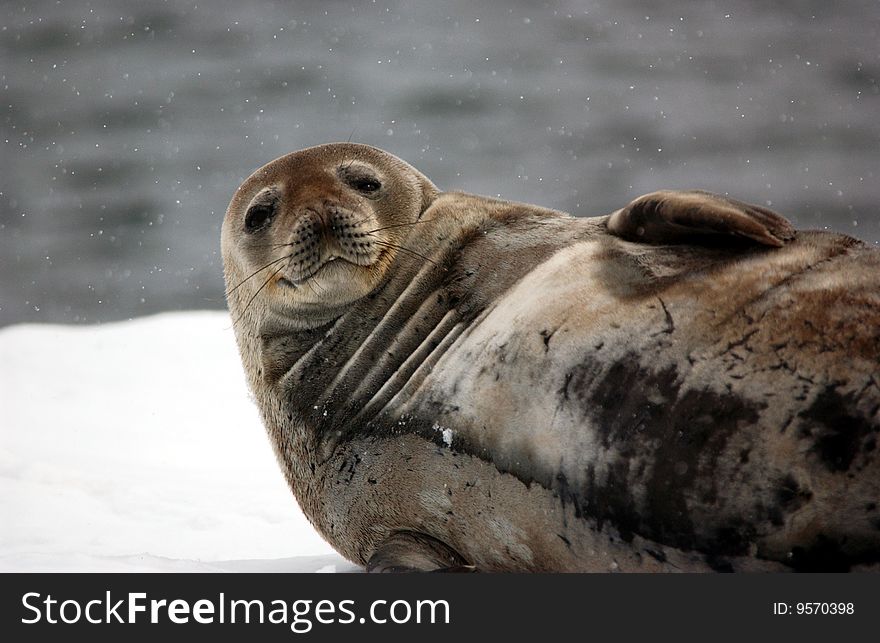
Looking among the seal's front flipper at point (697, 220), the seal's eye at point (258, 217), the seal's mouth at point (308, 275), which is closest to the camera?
the seal's front flipper at point (697, 220)

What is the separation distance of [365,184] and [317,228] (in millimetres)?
393

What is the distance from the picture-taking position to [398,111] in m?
11.3

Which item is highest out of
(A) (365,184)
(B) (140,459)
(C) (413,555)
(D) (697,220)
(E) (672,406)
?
(D) (697,220)

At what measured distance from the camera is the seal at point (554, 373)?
1.76 m

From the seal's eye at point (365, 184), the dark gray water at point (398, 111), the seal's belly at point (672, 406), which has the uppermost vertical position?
the seal's belly at point (672, 406)

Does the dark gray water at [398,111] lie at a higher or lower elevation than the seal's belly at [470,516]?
lower

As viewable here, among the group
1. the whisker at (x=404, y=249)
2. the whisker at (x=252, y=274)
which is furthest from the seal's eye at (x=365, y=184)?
the whisker at (x=252, y=274)

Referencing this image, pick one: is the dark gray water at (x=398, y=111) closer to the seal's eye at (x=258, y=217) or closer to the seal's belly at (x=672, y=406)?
the seal's eye at (x=258, y=217)

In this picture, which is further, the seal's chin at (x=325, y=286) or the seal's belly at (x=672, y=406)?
the seal's chin at (x=325, y=286)

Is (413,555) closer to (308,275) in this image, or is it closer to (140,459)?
(308,275)

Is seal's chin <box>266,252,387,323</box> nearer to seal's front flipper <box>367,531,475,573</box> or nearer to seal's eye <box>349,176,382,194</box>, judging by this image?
seal's eye <box>349,176,382,194</box>

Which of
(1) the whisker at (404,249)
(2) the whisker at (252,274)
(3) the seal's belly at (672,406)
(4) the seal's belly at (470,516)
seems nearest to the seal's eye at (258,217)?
(2) the whisker at (252,274)

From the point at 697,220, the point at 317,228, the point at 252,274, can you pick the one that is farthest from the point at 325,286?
the point at 697,220

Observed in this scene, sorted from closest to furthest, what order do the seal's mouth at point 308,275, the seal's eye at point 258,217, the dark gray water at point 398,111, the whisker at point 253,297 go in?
the seal's mouth at point 308,275 → the whisker at point 253,297 → the seal's eye at point 258,217 → the dark gray water at point 398,111
